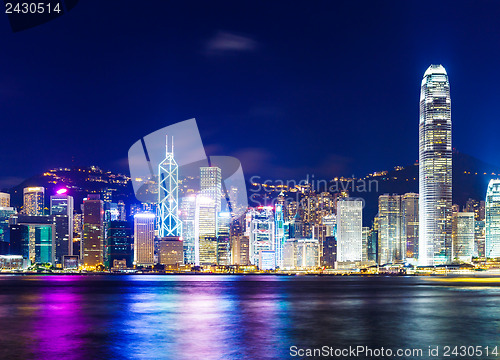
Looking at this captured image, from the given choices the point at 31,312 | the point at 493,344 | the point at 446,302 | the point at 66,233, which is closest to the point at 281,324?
the point at 493,344

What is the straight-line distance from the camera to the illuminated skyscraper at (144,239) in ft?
573

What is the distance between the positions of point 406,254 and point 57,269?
96021mm

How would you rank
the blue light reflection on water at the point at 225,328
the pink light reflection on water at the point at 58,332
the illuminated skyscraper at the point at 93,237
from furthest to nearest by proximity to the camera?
the illuminated skyscraper at the point at 93,237 → the blue light reflection on water at the point at 225,328 → the pink light reflection on water at the point at 58,332

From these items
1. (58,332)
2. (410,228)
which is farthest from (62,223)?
(58,332)

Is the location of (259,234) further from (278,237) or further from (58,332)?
(58,332)

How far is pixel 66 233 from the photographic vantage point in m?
183

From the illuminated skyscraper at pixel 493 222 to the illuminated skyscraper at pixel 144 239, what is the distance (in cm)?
9519

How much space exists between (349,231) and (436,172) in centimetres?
2863

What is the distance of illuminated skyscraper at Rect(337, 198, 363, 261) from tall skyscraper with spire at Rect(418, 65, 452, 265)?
17.0 meters

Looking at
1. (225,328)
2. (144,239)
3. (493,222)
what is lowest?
(144,239)

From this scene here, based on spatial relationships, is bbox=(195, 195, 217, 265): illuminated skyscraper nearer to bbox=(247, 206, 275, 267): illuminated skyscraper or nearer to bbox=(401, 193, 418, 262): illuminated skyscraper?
bbox=(247, 206, 275, 267): illuminated skyscraper

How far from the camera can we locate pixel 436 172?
180 metres

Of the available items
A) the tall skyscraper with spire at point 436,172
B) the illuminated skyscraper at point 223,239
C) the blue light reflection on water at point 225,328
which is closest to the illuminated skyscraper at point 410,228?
the tall skyscraper with spire at point 436,172

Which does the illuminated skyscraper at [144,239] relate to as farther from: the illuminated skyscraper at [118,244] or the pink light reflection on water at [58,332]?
the pink light reflection on water at [58,332]
